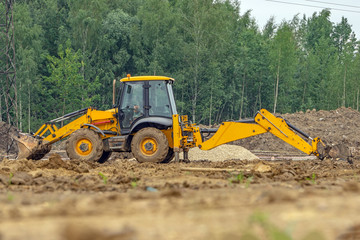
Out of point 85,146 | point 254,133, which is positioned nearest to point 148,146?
point 85,146

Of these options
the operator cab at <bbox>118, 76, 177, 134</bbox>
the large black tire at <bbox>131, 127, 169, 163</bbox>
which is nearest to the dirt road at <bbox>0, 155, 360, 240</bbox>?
the large black tire at <bbox>131, 127, 169, 163</bbox>

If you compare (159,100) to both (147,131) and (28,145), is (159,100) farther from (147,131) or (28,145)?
(28,145)

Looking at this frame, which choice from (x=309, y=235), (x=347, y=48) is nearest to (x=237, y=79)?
(x=347, y=48)

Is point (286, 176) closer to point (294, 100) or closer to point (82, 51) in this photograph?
point (82, 51)

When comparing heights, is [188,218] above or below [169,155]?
above

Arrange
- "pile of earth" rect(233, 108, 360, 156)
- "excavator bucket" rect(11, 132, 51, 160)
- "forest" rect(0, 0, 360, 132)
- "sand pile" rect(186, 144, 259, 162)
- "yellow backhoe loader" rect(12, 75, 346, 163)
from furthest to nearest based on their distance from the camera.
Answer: "forest" rect(0, 0, 360, 132) → "pile of earth" rect(233, 108, 360, 156) → "sand pile" rect(186, 144, 259, 162) → "excavator bucket" rect(11, 132, 51, 160) → "yellow backhoe loader" rect(12, 75, 346, 163)

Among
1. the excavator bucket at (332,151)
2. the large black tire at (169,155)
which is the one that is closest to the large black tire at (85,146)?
the large black tire at (169,155)

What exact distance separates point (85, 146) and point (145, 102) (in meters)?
2.08

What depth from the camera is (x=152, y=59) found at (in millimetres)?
52438

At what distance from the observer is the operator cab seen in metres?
14.8

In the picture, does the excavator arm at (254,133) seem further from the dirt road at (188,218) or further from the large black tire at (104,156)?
the dirt road at (188,218)

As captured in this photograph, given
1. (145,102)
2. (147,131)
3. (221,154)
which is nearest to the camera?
(147,131)

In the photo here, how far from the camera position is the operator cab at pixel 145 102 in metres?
14.8

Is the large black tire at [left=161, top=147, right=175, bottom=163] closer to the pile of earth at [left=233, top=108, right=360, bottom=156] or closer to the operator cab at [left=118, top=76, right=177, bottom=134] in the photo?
the operator cab at [left=118, top=76, right=177, bottom=134]
